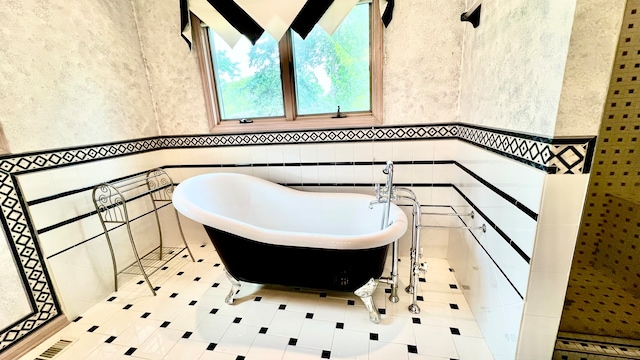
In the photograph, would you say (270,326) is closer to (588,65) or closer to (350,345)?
(350,345)

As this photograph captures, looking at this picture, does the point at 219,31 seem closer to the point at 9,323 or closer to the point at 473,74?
the point at 473,74

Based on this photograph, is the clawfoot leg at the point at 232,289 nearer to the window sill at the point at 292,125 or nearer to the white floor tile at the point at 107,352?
the white floor tile at the point at 107,352

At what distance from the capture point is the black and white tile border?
0.95m

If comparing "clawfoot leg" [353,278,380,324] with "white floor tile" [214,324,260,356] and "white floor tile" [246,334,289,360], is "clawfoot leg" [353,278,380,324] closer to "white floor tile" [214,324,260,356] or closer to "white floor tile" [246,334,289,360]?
"white floor tile" [246,334,289,360]

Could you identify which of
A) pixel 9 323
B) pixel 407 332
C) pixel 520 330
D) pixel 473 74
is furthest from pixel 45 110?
pixel 520 330

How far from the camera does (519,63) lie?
1.16m

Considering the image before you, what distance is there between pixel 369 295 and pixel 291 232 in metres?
0.63

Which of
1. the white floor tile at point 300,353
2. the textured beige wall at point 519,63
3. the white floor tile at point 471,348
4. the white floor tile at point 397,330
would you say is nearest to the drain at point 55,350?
the white floor tile at point 300,353

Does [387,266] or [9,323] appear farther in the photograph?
[387,266]

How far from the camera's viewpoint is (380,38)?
1891 millimetres

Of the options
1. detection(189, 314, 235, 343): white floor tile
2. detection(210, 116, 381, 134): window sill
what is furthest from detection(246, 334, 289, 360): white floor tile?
detection(210, 116, 381, 134): window sill

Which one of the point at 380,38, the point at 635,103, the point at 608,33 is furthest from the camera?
the point at 380,38

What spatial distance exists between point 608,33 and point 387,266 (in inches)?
71.9

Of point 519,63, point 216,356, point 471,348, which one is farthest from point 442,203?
point 216,356
